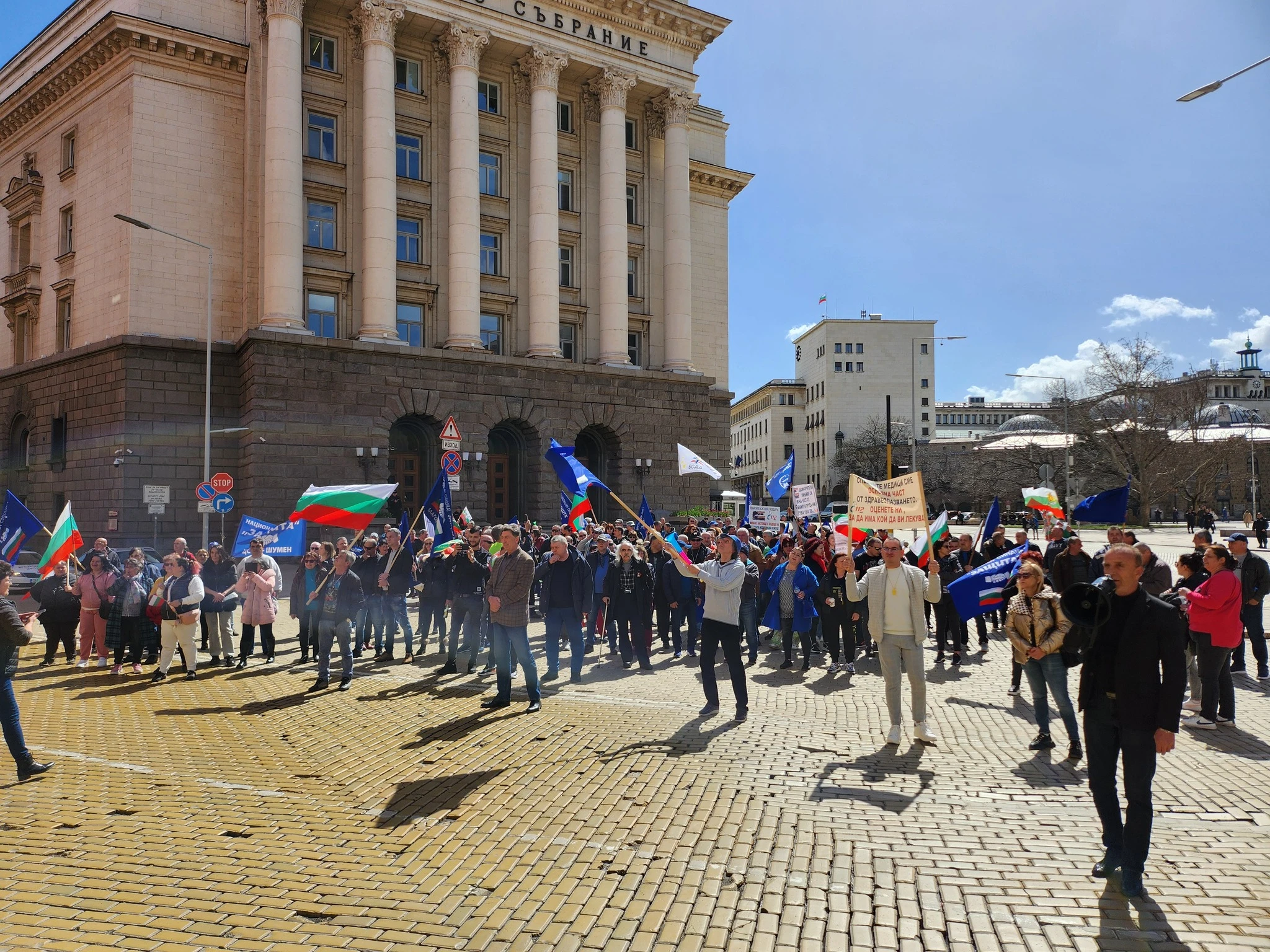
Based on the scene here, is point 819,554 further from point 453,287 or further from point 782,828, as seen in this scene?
point 453,287

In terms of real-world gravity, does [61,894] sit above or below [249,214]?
below

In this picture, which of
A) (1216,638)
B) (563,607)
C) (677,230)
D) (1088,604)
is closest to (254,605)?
(563,607)

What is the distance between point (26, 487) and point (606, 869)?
41.3 metres

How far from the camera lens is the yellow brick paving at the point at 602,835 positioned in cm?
506

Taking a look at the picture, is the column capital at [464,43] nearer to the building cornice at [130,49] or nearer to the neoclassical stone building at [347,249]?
the neoclassical stone building at [347,249]

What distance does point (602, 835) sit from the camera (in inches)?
254

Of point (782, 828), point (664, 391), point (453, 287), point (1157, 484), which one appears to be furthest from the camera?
point (1157, 484)

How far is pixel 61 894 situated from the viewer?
5461mm

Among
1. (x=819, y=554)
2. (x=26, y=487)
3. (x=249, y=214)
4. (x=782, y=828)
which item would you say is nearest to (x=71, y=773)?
(x=782, y=828)

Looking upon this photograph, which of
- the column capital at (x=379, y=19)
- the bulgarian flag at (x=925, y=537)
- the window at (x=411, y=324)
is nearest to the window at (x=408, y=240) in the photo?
the window at (x=411, y=324)

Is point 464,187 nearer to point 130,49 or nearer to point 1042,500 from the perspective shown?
point 130,49

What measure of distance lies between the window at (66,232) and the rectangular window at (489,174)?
17246 mm

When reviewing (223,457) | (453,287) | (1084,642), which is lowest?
(1084,642)

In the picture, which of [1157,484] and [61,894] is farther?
[1157,484]
